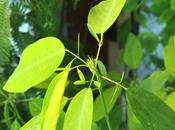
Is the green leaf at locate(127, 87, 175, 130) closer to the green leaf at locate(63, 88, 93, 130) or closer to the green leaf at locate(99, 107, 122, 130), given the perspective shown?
the green leaf at locate(63, 88, 93, 130)

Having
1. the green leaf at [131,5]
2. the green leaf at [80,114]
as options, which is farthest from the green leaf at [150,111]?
the green leaf at [131,5]

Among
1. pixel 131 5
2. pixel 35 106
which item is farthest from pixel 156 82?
pixel 131 5

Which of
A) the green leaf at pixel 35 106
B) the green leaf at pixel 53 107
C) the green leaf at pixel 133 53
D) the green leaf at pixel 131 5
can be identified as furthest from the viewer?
the green leaf at pixel 131 5

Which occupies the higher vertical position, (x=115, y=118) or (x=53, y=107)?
(x=53, y=107)

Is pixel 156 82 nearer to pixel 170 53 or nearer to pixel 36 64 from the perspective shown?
pixel 170 53

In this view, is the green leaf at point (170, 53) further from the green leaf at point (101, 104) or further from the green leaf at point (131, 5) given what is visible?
the green leaf at point (131, 5)

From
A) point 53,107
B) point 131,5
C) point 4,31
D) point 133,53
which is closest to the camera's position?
point 53,107

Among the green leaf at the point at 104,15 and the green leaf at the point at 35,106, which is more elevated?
the green leaf at the point at 104,15

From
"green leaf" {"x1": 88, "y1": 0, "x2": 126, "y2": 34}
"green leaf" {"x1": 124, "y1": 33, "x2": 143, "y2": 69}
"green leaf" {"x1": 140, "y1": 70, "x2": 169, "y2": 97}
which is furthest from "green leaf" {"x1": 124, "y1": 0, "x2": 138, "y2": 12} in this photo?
"green leaf" {"x1": 88, "y1": 0, "x2": 126, "y2": 34}
